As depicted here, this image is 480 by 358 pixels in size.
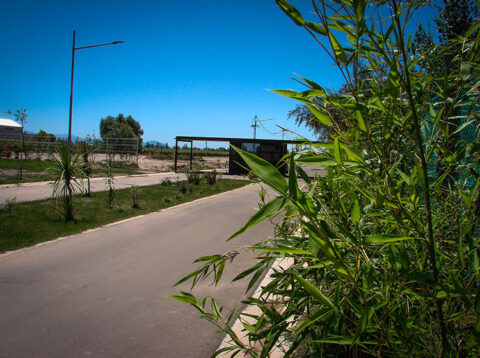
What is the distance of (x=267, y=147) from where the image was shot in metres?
31.4

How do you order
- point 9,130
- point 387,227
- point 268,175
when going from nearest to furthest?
1. point 268,175
2. point 387,227
3. point 9,130

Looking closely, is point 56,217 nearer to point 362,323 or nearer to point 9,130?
point 362,323

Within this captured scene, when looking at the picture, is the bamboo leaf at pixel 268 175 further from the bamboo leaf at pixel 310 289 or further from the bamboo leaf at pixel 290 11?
the bamboo leaf at pixel 290 11

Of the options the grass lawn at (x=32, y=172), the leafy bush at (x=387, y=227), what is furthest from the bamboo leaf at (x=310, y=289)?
the grass lawn at (x=32, y=172)

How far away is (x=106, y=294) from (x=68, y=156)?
5.14m

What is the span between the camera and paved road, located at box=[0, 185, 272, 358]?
277 cm

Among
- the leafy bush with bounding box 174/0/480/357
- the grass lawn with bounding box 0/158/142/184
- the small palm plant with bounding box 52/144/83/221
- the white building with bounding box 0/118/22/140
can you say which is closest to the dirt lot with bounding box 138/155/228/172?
the grass lawn with bounding box 0/158/142/184

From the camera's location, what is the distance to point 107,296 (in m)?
3.73

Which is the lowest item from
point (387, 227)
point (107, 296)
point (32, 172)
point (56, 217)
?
point (107, 296)

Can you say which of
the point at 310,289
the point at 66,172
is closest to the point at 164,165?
the point at 66,172

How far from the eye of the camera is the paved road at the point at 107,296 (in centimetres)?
277

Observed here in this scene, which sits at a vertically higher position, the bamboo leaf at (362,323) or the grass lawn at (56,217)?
the bamboo leaf at (362,323)

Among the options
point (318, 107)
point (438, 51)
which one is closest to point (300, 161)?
point (318, 107)

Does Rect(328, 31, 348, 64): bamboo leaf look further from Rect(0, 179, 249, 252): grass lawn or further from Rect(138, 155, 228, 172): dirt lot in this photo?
Rect(138, 155, 228, 172): dirt lot
